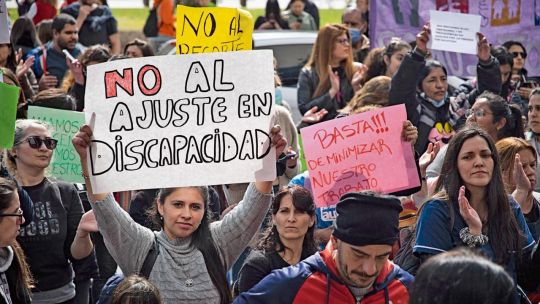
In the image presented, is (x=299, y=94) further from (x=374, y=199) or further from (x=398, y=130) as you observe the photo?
(x=374, y=199)

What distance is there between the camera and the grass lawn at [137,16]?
79.8 feet

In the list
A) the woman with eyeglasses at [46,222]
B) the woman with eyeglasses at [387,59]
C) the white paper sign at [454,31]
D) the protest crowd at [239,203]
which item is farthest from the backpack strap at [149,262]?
the woman with eyeglasses at [387,59]

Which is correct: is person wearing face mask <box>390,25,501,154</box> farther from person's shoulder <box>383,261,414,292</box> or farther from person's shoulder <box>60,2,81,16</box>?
person's shoulder <box>60,2,81,16</box>

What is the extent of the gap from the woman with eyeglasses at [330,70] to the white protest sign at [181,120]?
4559mm

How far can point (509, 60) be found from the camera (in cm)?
1072

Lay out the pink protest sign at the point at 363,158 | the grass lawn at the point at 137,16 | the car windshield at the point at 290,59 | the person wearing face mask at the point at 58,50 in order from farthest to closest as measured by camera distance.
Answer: the grass lawn at the point at 137,16, the car windshield at the point at 290,59, the person wearing face mask at the point at 58,50, the pink protest sign at the point at 363,158

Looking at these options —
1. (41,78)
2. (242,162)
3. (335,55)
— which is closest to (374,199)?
(242,162)

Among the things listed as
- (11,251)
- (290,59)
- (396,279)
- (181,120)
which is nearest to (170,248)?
(181,120)

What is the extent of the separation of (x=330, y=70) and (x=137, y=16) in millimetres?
16447

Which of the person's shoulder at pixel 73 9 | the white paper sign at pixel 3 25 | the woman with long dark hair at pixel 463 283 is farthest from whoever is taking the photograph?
the person's shoulder at pixel 73 9

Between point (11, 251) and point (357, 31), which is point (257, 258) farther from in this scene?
point (357, 31)

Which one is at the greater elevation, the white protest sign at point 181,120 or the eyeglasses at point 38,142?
the white protest sign at point 181,120

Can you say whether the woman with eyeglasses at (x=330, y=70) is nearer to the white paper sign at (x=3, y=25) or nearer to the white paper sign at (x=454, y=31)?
the white paper sign at (x=454, y=31)

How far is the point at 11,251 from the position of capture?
5586 mm
